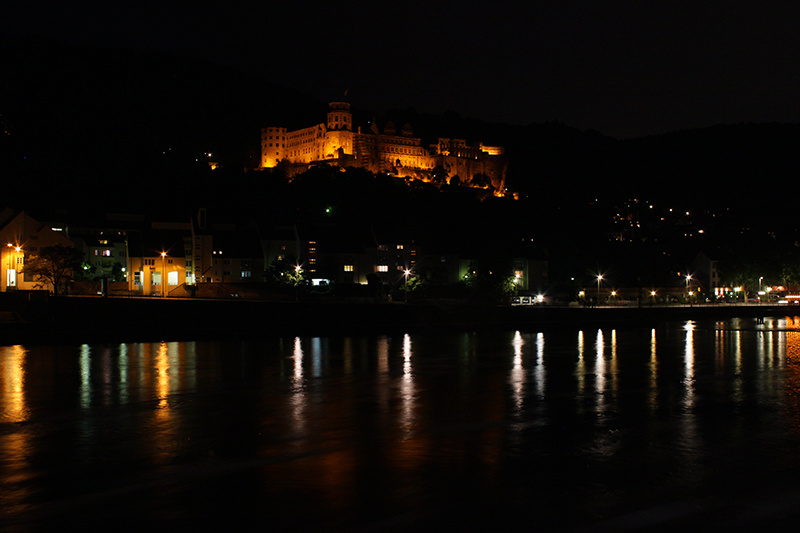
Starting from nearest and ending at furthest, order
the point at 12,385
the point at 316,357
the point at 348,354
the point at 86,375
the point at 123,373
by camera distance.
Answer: the point at 12,385, the point at 86,375, the point at 123,373, the point at 316,357, the point at 348,354

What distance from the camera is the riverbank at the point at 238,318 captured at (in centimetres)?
3462

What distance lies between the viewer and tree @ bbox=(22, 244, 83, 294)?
145 ft

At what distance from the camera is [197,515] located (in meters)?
8.77

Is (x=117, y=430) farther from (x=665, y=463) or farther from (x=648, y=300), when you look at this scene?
(x=648, y=300)

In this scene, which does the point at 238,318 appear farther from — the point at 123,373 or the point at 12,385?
the point at 12,385

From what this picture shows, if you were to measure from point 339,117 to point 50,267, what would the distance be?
85.7 meters

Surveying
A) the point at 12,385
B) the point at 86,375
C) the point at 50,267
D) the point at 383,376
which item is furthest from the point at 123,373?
the point at 50,267

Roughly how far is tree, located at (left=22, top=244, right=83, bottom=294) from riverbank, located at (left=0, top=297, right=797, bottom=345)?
26.5 feet

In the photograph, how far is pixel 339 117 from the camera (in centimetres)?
12462

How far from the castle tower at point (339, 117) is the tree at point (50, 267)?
8170 cm

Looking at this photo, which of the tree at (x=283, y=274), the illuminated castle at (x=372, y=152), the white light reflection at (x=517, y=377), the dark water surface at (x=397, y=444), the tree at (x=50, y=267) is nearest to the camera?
the dark water surface at (x=397, y=444)

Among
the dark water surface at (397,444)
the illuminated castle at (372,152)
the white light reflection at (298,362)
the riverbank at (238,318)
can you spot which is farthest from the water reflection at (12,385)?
the illuminated castle at (372,152)

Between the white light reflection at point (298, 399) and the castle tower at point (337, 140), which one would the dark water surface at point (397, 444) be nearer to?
the white light reflection at point (298, 399)

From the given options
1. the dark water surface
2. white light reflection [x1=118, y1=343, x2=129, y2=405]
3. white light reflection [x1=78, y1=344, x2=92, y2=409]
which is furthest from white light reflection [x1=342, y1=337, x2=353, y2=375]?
white light reflection [x1=78, y1=344, x2=92, y2=409]
